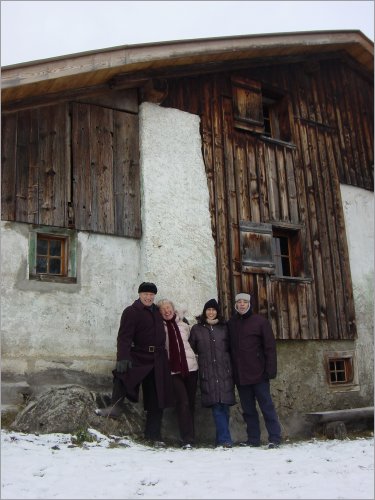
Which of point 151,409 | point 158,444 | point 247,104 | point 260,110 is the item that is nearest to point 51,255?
point 151,409

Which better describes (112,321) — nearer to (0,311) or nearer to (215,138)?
(0,311)

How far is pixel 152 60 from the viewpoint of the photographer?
288 inches

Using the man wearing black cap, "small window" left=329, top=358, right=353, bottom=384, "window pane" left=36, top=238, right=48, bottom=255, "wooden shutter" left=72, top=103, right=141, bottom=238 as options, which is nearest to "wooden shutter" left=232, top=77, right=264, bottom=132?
"wooden shutter" left=72, top=103, right=141, bottom=238

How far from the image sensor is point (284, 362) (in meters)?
8.20

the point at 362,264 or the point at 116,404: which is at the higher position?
the point at 362,264

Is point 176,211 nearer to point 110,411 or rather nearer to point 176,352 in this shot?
point 176,352

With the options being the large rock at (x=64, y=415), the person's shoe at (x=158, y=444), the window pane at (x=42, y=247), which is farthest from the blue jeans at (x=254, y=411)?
the window pane at (x=42, y=247)

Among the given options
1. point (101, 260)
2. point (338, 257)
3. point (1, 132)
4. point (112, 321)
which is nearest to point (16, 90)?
point (1, 132)

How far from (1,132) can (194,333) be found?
331 cm

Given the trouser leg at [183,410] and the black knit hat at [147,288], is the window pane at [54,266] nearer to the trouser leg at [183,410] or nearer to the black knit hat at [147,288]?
the black knit hat at [147,288]

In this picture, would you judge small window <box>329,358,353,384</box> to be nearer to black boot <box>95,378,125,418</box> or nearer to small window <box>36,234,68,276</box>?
black boot <box>95,378,125,418</box>

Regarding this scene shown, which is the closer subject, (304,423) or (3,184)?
(3,184)

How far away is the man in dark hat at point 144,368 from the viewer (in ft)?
20.4

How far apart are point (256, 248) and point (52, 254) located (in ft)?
9.93
